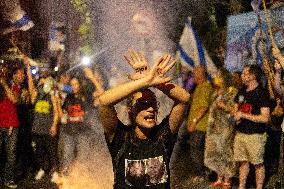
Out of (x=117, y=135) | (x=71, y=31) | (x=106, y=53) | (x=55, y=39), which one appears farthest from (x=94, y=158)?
(x=71, y=31)

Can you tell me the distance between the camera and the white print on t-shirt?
9.84 feet

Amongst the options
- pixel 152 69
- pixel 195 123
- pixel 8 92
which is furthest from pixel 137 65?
pixel 195 123

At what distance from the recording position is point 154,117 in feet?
9.93

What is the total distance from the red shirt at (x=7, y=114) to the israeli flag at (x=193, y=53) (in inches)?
135

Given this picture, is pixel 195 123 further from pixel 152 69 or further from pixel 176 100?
pixel 152 69

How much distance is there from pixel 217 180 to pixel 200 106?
1225 millimetres

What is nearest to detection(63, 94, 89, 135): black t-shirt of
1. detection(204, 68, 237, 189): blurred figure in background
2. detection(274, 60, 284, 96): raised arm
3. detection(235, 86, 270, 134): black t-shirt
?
detection(204, 68, 237, 189): blurred figure in background

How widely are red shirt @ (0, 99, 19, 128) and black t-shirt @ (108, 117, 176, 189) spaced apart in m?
4.46

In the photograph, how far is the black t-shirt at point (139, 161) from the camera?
301cm

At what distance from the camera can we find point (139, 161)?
9.91ft

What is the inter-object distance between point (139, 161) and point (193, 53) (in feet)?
19.2

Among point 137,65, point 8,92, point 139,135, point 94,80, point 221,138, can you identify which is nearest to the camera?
point 137,65

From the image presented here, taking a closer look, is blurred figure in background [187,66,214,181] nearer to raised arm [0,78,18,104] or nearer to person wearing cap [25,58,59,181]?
person wearing cap [25,58,59,181]

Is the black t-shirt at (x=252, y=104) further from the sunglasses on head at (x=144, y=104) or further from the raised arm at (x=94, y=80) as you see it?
the sunglasses on head at (x=144, y=104)
